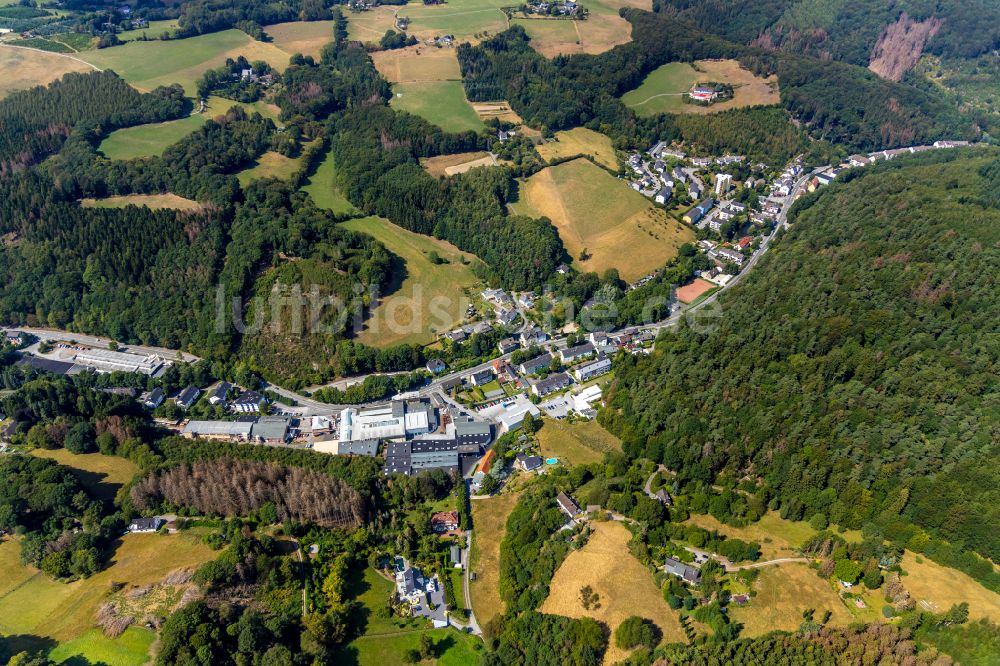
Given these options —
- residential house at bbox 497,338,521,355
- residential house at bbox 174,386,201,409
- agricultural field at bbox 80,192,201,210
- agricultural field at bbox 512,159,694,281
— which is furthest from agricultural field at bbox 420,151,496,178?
residential house at bbox 174,386,201,409

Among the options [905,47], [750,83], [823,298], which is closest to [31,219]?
[823,298]

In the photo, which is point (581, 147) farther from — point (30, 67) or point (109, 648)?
point (30, 67)

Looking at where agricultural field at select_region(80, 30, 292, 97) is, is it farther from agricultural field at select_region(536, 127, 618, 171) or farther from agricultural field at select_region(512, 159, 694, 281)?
agricultural field at select_region(512, 159, 694, 281)

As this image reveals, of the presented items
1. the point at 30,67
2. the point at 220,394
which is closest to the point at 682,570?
the point at 220,394

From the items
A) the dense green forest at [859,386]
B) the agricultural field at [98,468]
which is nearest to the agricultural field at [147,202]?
the agricultural field at [98,468]

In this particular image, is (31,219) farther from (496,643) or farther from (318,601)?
(496,643)

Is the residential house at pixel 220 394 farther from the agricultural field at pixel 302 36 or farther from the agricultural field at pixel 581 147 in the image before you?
the agricultural field at pixel 302 36
